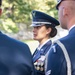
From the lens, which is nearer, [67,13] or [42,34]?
[67,13]

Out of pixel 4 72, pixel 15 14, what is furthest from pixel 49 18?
pixel 15 14

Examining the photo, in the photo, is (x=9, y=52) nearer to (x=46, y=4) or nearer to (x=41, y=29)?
(x=41, y=29)

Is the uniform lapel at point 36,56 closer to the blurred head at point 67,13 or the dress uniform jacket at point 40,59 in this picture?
the dress uniform jacket at point 40,59

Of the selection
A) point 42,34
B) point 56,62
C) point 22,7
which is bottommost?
point 22,7

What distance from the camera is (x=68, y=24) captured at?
73.4 inches

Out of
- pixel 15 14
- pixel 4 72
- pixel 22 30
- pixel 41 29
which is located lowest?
pixel 22 30

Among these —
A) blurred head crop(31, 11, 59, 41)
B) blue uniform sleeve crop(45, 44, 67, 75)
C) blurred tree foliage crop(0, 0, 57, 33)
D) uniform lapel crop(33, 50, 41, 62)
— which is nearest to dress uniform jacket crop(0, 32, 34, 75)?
blue uniform sleeve crop(45, 44, 67, 75)

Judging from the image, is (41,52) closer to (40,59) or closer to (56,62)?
(40,59)

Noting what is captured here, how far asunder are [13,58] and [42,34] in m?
1.43

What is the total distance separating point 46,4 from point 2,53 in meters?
17.2

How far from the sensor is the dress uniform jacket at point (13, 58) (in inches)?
64.2

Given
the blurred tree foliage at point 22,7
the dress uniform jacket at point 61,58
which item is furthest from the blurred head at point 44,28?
the blurred tree foliage at point 22,7

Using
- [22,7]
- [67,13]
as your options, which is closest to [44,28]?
[67,13]

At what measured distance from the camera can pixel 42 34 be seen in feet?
10.0
